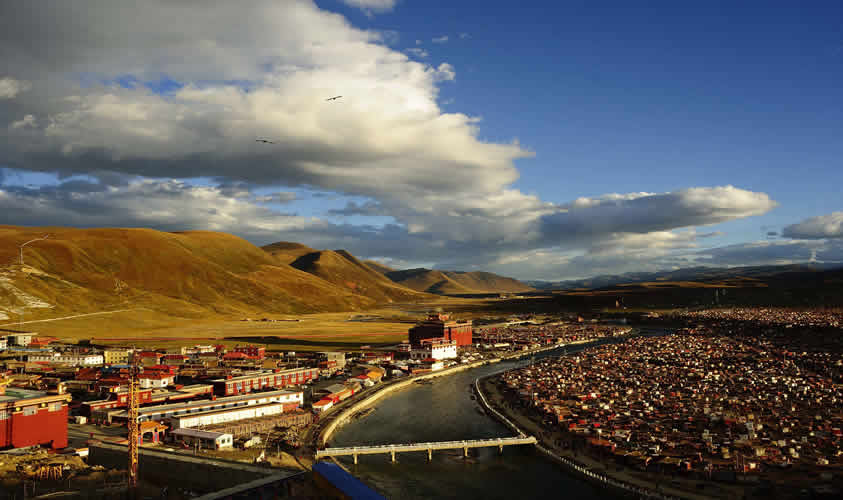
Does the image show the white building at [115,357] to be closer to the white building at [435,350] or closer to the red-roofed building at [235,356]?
the red-roofed building at [235,356]

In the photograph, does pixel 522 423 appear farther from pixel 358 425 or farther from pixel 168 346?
pixel 168 346

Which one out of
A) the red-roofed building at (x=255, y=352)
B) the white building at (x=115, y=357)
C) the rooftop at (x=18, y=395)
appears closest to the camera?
the rooftop at (x=18, y=395)

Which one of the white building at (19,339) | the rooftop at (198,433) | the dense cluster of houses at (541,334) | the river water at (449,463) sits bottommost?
the river water at (449,463)

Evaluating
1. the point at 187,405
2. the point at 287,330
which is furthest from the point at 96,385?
the point at 287,330

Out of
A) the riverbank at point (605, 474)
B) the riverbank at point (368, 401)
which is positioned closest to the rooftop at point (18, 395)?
the riverbank at point (368, 401)

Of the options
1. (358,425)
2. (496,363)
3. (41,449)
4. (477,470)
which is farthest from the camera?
(496,363)
